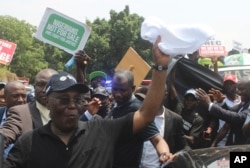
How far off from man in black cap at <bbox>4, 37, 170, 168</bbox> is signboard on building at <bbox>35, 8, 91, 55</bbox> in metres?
3.01

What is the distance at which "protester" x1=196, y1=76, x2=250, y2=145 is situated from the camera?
233 inches

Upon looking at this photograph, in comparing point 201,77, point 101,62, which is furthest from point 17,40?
point 201,77

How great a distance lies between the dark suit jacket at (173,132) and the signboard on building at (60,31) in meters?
1.44

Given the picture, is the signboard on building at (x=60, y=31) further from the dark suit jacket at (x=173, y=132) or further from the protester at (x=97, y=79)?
the protester at (x=97, y=79)

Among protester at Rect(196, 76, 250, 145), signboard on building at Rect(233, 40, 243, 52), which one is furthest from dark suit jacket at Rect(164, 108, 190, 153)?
signboard on building at Rect(233, 40, 243, 52)

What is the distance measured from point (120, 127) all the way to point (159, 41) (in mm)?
572

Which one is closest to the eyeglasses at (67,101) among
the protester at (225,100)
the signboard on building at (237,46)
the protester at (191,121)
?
the protester at (225,100)

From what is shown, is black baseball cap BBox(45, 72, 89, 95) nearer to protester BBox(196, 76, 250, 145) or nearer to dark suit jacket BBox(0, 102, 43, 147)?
dark suit jacket BBox(0, 102, 43, 147)

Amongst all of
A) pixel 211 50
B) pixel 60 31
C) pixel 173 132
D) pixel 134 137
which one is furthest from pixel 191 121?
pixel 211 50

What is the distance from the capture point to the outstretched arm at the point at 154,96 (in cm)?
332

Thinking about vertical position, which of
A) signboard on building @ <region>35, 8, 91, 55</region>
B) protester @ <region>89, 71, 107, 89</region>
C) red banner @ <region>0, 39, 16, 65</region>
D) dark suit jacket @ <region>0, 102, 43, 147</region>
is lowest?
red banner @ <region>0, 39, 16, 65</region>

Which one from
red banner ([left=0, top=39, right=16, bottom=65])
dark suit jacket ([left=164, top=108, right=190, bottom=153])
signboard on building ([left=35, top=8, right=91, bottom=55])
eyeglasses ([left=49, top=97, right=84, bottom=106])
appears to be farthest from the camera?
red banner ([left=0, top=39, right=16, bottom=65])

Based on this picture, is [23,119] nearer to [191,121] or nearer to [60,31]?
[60,31]

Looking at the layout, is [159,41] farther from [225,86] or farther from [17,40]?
[17,40]
